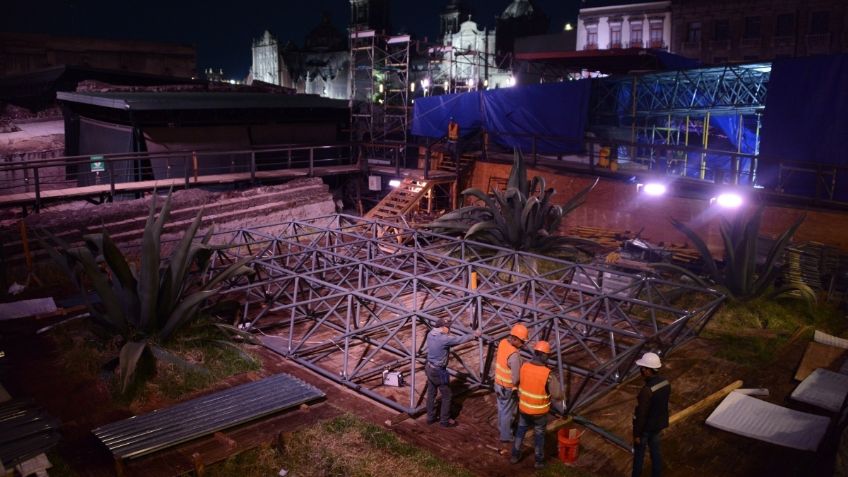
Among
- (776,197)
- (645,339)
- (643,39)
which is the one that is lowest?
(645,339)

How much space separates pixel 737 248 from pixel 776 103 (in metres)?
6.72

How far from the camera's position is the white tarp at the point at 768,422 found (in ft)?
23.3

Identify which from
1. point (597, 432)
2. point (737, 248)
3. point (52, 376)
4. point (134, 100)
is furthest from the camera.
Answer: point (134, 100)

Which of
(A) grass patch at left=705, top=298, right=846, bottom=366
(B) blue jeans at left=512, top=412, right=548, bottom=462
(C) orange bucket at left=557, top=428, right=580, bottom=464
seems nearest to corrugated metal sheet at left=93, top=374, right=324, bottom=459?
(B) blue jeans at left=512, top=412, right=548, bottom=462

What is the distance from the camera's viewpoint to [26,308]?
431 inches

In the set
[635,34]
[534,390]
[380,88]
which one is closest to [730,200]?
[534,390]

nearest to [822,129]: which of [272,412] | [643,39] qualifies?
[272,412]

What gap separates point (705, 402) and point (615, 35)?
39315mm

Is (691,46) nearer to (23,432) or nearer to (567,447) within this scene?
(567,447)

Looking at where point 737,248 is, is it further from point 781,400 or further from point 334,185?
point 334,185

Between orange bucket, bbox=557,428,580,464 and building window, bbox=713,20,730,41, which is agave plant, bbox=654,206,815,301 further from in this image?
building window, bbox=713,20,730,41

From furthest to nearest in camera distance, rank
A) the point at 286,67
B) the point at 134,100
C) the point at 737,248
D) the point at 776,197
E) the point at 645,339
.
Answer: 1. the point at 286,67
2. the point at 134,100
3. the point at 776,197
4. the point at 737,248
5. the point at 645,339

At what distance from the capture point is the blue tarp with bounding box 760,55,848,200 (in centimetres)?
1527

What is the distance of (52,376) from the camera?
28.6 feet
